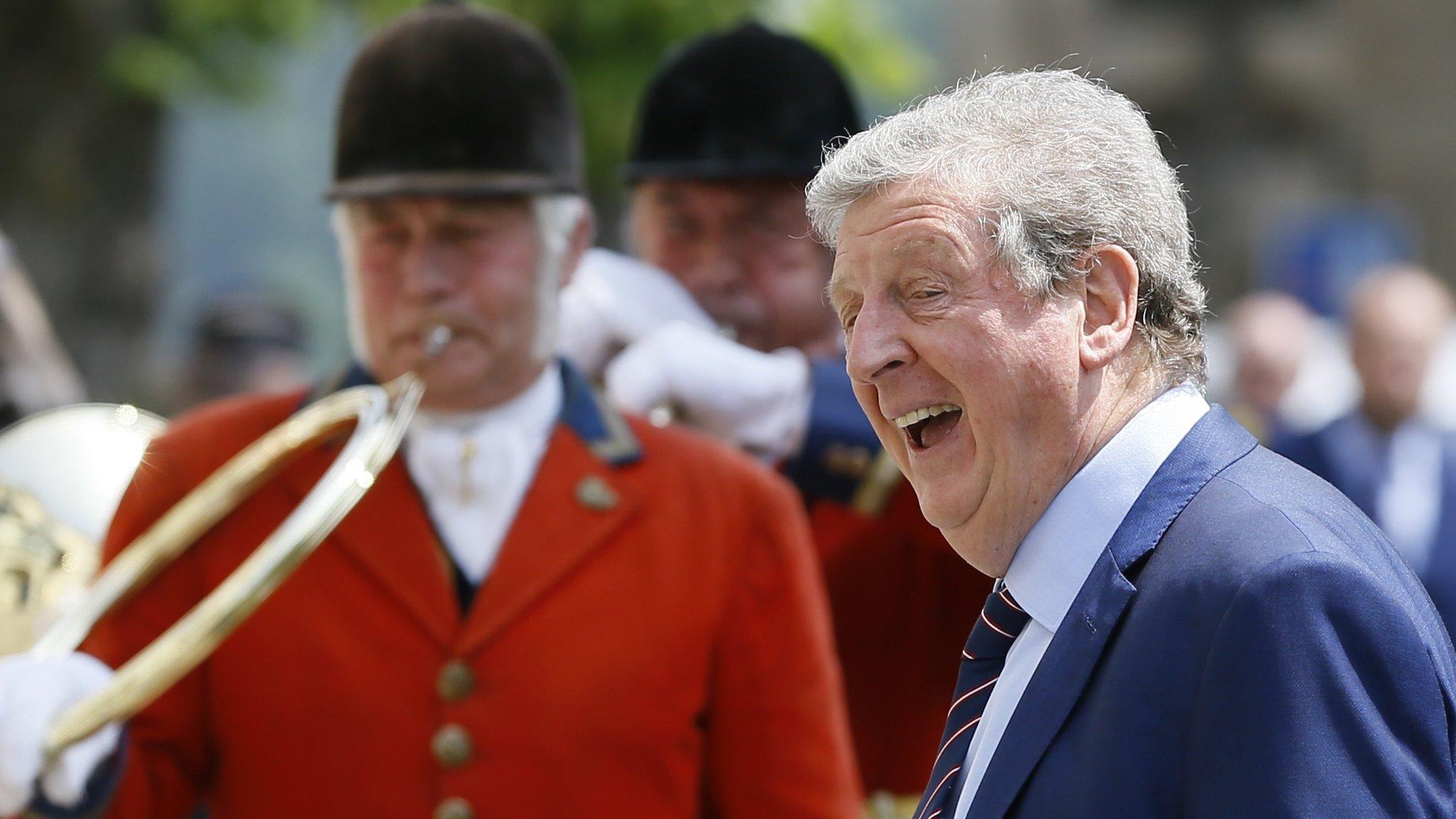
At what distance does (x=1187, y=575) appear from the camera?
167cm

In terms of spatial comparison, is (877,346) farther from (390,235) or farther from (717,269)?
(717,269)

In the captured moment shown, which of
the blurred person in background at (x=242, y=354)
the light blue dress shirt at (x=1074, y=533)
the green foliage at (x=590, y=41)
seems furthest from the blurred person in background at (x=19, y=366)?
the light blue dress shirt at (x=1074, y=533)

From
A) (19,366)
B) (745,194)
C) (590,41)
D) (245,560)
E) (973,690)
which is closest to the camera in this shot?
(973,690)

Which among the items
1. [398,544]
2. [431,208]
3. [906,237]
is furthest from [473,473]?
[906,237]

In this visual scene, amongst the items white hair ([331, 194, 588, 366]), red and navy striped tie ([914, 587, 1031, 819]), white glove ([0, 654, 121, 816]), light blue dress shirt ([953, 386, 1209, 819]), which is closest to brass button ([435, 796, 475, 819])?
white glove ([0, 654, 121, 816])

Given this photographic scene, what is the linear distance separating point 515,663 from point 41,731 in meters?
0.73

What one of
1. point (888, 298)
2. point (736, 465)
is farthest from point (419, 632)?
point (888, 298)

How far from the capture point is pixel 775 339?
12.1ft

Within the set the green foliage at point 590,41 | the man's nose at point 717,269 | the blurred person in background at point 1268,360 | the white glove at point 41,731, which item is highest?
the man's nose at point 717,269

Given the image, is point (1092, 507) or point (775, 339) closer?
point (1092, 507)

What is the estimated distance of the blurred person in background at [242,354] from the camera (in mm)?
7293

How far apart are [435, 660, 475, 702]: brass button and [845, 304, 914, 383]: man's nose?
117 cm

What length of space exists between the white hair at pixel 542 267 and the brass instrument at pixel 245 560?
0.16 meters

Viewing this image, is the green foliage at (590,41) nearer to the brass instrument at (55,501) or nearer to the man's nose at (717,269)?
the man's nose at (717,269)
